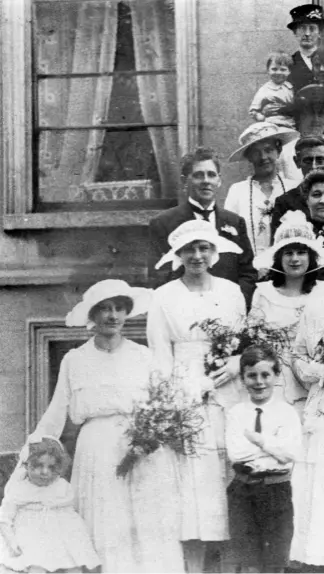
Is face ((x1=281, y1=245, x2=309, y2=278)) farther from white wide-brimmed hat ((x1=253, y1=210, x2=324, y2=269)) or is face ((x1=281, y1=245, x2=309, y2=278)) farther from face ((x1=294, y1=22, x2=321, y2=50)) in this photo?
face ((x1=294, y1=22, x2=321, y2=50))

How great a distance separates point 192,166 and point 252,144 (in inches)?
14.1

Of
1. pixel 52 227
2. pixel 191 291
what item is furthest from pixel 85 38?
Answer: pixel 191 291

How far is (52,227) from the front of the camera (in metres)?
7.58

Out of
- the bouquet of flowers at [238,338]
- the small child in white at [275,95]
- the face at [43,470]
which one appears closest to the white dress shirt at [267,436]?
the bouquet of flowers at [238,338]

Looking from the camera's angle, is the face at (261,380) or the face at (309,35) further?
the face at (309,35)

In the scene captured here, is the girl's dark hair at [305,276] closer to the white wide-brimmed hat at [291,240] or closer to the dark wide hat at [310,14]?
the white wide-brimmed hat at [291,240]

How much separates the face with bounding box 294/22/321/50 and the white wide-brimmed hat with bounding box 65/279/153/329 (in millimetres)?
1382

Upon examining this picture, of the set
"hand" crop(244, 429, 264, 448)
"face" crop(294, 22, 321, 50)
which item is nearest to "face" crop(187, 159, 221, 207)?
"face" crop(294, 22, 321, 50)

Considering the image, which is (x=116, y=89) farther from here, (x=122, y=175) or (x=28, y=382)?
(x=28, y=382)

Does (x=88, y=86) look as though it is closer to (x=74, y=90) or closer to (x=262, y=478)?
(x=74, y=90)

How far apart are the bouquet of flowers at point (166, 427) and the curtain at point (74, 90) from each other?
1.26 m

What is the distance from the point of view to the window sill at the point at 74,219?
7.55 m

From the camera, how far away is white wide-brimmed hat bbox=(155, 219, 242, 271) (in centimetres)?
699

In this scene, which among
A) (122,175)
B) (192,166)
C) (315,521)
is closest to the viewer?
(315,521)
